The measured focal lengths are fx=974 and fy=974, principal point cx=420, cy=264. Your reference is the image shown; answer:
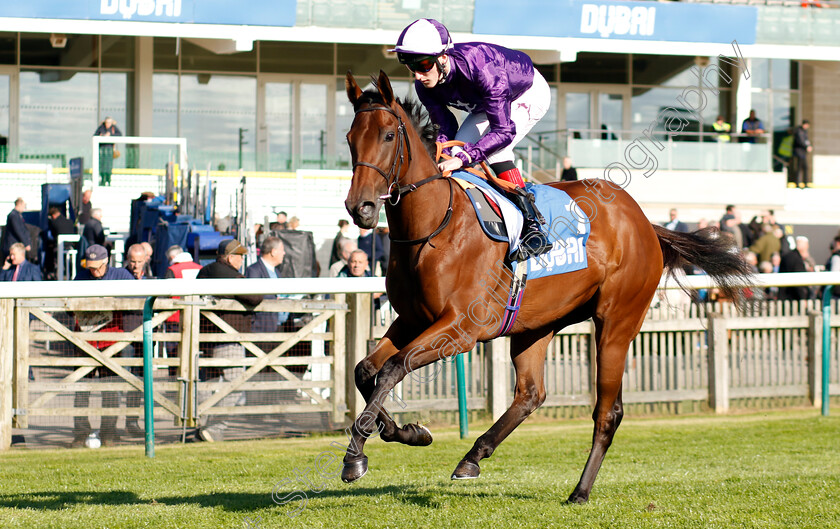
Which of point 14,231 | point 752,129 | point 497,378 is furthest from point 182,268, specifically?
point 752,129

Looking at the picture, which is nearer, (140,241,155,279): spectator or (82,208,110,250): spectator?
(140,241,155,279): spectator

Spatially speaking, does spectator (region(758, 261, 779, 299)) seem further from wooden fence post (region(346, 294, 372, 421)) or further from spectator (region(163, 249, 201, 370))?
spectator (region(163, 249, 201, 370))

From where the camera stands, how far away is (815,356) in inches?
349

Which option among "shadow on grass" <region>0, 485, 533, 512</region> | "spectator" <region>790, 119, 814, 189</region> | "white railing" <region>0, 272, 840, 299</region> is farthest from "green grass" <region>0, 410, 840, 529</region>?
"spectator" <region>790, 119, 814, 189</region>

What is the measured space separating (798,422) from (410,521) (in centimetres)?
499

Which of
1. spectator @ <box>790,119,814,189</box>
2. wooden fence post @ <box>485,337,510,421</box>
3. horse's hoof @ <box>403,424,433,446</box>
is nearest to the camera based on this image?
horse's hoof @ <box>403,424,433,446</box>

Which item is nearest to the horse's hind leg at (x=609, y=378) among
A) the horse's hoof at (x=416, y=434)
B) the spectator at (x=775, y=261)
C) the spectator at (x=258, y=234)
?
→ the horse's hoof at (x=416, y=434)

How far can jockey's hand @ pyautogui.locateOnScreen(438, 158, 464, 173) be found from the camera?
4.50 meters

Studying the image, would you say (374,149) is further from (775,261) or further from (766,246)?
(766,246)

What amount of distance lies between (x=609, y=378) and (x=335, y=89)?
17.4 m

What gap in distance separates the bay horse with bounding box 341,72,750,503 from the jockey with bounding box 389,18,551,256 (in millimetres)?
172

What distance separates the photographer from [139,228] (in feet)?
39.2

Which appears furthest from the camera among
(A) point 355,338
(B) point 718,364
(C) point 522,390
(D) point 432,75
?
(B) point 718,364

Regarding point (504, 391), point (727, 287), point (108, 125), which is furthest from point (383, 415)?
point (108, 125)
